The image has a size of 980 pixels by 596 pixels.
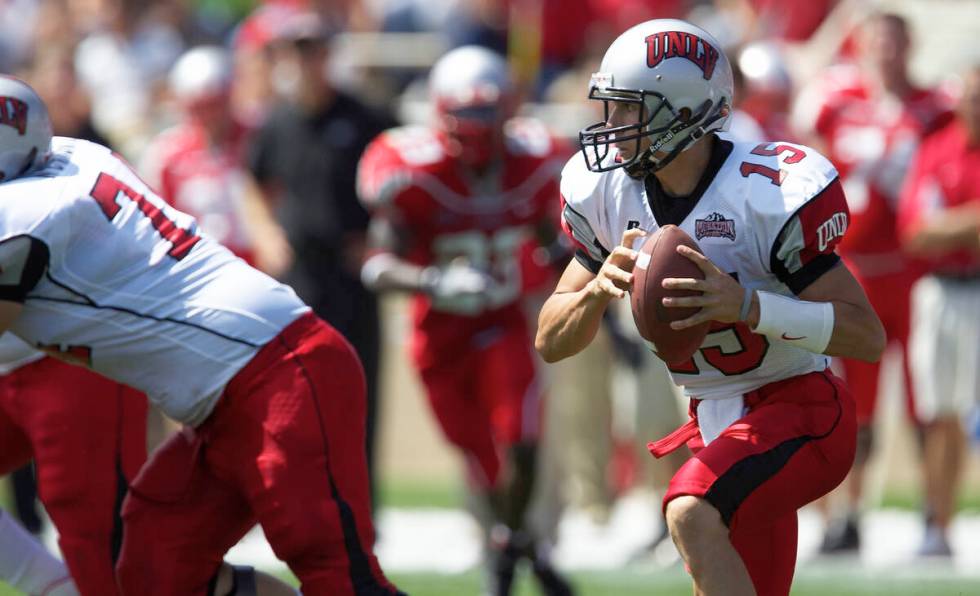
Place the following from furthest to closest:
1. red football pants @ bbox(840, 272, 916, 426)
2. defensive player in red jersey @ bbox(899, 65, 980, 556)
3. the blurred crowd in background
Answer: the blurred crowd in background → red football pants @ bbox(840, 272, 916, 426) → defensive player in red jersey @ bbox(899, 65, 980, 556)

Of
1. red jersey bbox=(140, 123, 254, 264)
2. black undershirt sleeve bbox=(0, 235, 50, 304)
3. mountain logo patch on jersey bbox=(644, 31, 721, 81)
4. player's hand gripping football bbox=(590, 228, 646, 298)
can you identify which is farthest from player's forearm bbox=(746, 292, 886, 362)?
red jersey bbox=(140, 123, 254, 264)

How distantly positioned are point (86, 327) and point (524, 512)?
251 centimetres

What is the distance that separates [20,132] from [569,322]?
1430 millimetres

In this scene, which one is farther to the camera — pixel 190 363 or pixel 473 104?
pixel 473 104

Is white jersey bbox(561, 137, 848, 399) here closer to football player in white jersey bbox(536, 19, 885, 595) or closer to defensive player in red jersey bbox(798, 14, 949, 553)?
football player in white jersey bbox(536, 19, 885, 595)

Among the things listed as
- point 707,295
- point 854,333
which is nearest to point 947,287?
point 854,333

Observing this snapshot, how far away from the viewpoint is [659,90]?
395 centimetres

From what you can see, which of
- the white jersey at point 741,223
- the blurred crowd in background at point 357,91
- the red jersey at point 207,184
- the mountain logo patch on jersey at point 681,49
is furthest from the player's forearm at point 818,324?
the red jersey at point 207,184

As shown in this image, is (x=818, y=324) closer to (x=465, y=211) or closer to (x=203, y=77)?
(x=465, y=211)

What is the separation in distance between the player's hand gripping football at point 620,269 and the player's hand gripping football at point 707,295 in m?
0.12

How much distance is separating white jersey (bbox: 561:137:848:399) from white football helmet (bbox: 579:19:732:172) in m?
0.10

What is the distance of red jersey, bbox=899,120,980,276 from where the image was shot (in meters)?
7.38

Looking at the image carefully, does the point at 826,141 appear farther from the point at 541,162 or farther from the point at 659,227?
the point at 659,227

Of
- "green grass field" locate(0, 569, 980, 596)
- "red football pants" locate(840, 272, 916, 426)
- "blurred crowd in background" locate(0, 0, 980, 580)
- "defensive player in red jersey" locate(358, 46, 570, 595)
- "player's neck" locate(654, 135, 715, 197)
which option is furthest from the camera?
"blurred crowd in background" locate(0, 0, 980, 580)
